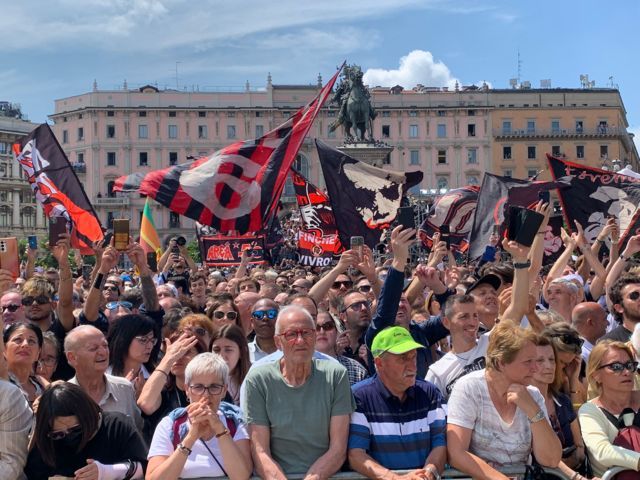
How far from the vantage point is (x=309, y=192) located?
17297 mm

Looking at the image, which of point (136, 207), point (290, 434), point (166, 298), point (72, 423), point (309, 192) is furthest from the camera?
point (136, 207)

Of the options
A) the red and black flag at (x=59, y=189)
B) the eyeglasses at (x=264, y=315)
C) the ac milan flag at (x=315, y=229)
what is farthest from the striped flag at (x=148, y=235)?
the eyeglasses at (x=264, y=315)

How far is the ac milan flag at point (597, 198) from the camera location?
13164mm

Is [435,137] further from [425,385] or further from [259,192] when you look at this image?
[425,385]

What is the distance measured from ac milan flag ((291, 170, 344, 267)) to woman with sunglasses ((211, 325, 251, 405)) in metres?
10.8

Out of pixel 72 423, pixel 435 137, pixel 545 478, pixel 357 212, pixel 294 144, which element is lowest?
pixel 545 478

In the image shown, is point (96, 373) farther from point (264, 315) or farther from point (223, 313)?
point (223, 313)

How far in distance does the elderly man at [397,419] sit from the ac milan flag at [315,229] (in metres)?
11.8

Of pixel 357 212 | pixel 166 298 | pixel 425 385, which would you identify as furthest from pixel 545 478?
pixel 357 212

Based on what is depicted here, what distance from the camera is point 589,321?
7480mm

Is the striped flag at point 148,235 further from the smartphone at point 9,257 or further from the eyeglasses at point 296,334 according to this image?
the eyeglasses at point 296,334

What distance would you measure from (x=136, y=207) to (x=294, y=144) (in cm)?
8101

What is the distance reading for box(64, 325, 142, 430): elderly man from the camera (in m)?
5.68

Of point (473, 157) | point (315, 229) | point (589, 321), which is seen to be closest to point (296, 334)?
point (589, 321)
